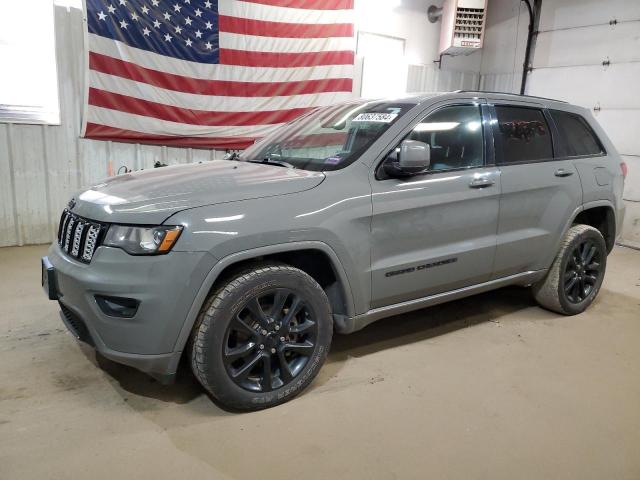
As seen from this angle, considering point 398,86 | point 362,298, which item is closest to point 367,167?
point 362,298

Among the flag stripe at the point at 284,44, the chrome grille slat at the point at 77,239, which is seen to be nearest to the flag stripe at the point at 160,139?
the flag stripe at the point at 284,44

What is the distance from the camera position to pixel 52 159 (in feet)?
17.8

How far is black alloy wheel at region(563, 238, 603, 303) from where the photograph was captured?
382 cm

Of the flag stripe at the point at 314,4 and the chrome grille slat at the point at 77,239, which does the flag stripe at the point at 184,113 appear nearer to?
the flag stripe at the point at 314,4

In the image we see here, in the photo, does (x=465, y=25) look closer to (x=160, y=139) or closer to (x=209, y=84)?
(x=209, y=84)

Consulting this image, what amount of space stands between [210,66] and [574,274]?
15.2 feet

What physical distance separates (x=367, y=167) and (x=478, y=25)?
6.25 m

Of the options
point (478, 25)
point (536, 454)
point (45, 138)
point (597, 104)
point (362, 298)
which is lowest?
point (536, 454)

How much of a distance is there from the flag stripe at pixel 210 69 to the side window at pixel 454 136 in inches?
151

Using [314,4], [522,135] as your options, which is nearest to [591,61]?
[314,4]

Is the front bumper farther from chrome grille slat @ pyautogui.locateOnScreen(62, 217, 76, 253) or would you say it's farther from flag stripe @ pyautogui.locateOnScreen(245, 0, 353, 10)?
flag stripe @ pyautogui.locateOnScreen(245, 0, 353, 10)

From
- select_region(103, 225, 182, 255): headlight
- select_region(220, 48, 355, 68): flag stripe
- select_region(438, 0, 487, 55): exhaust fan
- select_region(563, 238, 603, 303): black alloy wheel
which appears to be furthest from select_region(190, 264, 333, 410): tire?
select_region(438, 0, 487, 55): exhaust fan

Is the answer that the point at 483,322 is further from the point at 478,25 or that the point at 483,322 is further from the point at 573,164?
the point at 478,25

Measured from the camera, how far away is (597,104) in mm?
7188
